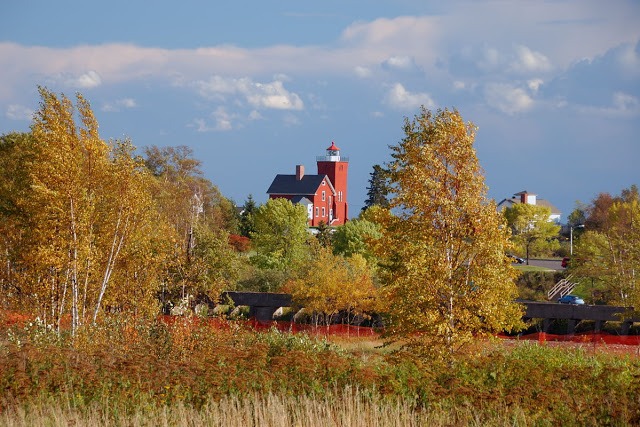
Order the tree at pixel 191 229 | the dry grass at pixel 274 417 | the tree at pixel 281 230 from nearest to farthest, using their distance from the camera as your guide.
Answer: the dry grass at pixel 274 417
the tree at pixel 191 229
the tree at pixel 281 230

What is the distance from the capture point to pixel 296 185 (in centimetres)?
12194

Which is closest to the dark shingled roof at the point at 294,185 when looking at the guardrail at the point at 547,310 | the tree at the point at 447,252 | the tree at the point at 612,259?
the tree at the point at 612,259

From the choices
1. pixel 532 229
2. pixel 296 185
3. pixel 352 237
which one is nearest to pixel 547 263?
pixel 532 229

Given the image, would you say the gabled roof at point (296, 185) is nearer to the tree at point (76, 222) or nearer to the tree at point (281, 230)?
the tree at point (281, 230)

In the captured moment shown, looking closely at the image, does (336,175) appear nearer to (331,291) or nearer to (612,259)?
(612,259)

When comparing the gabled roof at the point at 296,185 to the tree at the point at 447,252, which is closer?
the tree at the point at 447,252

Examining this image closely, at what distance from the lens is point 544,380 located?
1178cm

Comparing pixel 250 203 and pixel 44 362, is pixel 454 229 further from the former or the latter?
pixel 250 203

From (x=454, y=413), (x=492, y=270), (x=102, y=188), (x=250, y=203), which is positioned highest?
(x=250, y=203)

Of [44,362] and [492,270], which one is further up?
[492,270]

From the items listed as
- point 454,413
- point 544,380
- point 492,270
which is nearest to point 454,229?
point 492,270

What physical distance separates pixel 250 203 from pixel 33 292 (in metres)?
69.8

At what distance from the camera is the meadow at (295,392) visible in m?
9.48

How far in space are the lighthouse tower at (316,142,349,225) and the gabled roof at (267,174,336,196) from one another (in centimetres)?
187
